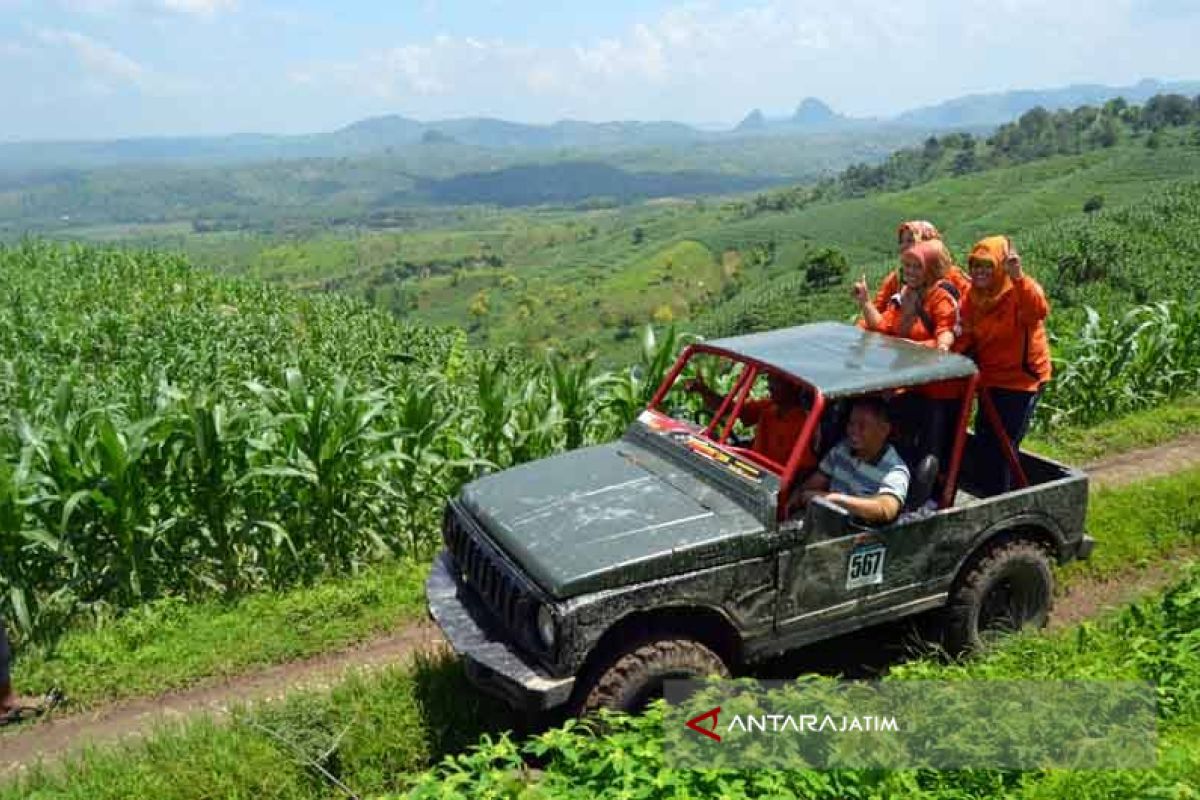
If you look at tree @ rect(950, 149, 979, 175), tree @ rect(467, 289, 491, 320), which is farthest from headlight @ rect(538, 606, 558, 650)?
tree @ rect(950, 149, 979, 175)

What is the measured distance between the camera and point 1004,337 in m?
6.01

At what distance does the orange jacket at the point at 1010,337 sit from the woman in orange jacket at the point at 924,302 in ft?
0.74

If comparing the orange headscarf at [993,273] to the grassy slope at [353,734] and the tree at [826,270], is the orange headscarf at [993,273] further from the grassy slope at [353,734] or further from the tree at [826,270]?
the tree at [826,270]

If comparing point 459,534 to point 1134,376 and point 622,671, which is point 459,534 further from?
point 1134,376

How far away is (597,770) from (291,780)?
1848 mm

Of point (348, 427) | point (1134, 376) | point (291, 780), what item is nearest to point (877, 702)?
point (291, 780)

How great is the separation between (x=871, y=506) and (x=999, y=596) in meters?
1.47

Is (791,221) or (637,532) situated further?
(791,221)

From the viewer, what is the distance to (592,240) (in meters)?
171

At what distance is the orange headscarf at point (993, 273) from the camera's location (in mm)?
5832

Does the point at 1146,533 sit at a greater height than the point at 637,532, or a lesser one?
lesser

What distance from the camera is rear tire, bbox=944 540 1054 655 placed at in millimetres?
5402

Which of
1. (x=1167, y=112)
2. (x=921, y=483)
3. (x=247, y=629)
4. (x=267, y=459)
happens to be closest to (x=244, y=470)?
(x=267, y=459)

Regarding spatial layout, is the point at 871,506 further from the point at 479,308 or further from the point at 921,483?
the point at 479,308
